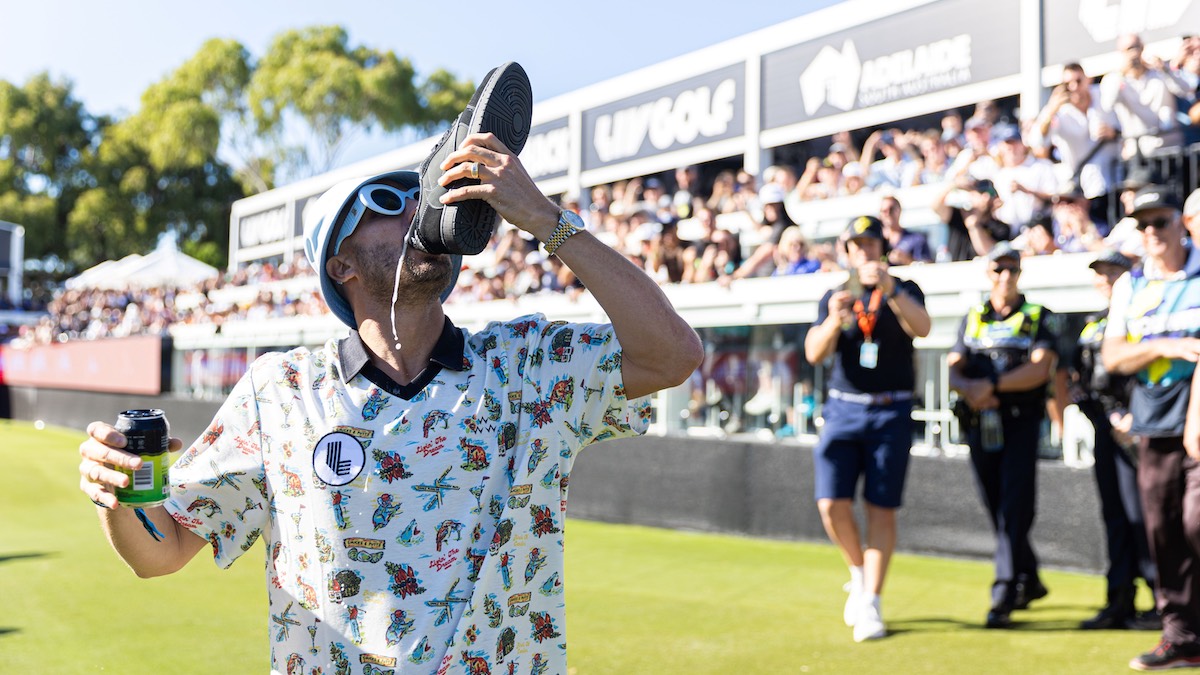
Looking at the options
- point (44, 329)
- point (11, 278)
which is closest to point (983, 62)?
point (44, 329)

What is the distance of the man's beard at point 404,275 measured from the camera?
2.13 metres

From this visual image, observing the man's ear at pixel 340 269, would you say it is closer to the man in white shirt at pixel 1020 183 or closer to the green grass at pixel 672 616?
the green grass at pixel 672 616

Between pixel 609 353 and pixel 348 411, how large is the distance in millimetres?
515

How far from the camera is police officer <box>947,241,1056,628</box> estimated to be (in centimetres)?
550

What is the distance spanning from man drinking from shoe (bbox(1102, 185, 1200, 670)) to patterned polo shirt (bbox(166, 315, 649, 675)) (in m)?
3.17

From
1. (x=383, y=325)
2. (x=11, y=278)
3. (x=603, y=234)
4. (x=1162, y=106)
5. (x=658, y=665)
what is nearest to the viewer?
(x=383, y=325)

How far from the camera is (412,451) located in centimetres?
205

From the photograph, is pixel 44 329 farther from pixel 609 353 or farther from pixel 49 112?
pixel 609 353

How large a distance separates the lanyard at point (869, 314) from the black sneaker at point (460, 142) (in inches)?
143

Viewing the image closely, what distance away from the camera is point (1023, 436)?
220 inches

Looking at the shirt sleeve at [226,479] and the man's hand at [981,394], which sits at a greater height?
the man's hand at [981,394]

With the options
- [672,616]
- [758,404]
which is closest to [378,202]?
[672,616]

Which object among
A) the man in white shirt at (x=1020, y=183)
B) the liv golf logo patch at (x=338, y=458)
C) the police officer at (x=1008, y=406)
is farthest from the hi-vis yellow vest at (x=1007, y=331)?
the liv golf logo patch at (x=338, y=458)

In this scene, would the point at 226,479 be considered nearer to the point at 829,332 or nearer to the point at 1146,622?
the point at 829,332
